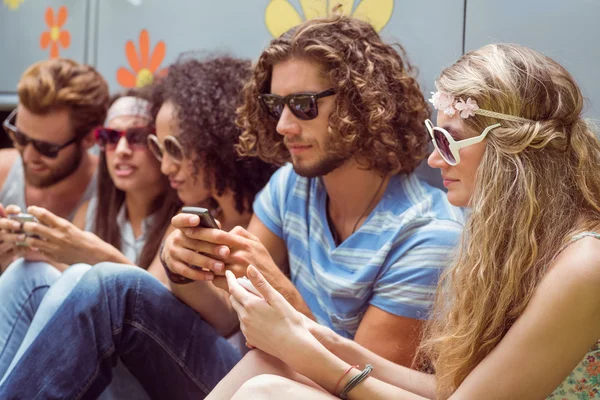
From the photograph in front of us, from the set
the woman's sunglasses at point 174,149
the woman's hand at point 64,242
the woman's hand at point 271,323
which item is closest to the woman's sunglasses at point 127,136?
the woman's sunglasses at point 174,149

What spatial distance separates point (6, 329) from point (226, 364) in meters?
0.62

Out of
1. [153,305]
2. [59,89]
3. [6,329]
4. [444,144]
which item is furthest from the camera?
[59,89]

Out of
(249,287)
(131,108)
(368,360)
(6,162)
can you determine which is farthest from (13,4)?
(368,360)

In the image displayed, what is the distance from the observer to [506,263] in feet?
4.46

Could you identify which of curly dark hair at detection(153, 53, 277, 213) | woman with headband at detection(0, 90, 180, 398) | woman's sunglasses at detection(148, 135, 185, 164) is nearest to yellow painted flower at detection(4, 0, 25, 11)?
woman with headband at detection(0, 90, 180, 398)

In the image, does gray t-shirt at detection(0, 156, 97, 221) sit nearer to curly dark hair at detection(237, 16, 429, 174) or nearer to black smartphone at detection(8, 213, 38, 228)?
black smartphone at detection(8, 213, 38, 228)

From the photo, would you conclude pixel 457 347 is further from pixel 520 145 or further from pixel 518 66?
pixel 518 66

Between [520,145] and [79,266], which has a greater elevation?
[520,145]

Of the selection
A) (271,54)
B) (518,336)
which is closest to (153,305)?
(271,54)

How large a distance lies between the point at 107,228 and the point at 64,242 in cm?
32

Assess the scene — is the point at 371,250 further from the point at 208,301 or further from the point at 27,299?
the point at 27,299

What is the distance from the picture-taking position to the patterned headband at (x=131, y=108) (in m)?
2.55

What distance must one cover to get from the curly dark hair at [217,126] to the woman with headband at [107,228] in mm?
209

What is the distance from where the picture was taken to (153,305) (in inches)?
75.4
